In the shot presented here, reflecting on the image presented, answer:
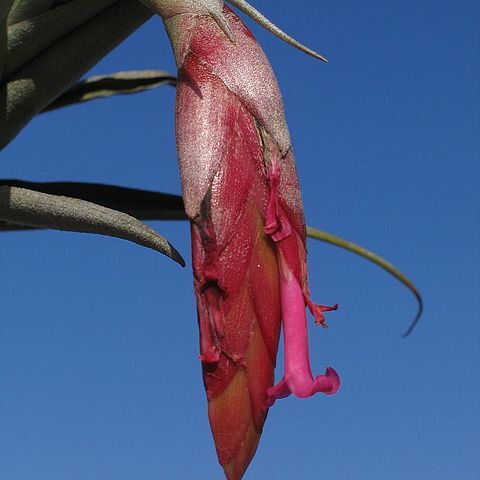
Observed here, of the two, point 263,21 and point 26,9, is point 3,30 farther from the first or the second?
point 263,21

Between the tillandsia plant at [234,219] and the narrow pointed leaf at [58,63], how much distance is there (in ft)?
0.39

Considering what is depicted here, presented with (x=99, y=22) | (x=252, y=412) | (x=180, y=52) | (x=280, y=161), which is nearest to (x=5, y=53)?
(x=99, y=22)

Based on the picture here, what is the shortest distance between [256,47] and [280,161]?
10 centimetres

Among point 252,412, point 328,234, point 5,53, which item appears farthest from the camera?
point 328,234

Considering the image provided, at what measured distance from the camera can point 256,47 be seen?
0.81 m

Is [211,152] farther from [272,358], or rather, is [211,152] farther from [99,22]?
[99,22]

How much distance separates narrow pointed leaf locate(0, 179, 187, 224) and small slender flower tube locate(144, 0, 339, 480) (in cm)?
25

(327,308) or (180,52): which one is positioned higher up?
(180,52)

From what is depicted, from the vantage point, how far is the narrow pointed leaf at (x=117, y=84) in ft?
3.84

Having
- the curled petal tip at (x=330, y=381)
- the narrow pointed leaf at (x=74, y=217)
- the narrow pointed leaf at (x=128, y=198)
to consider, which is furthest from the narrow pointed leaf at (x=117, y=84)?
the curled petal tip at (x=330, y=381)

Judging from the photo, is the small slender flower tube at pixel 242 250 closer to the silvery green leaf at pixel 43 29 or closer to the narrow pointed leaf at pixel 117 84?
the silvery green leaf at pixel 43 29

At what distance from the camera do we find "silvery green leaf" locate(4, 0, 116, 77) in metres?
0.92

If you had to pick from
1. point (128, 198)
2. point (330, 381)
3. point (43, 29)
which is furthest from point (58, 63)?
point (330, 381)

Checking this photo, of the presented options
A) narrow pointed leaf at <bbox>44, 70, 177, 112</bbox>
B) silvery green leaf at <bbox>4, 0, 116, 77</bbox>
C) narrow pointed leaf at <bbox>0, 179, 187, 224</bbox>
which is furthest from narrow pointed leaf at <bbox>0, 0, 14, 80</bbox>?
narrow pointed leaf at <bbox>44, 70, 177, 112</bbox>
